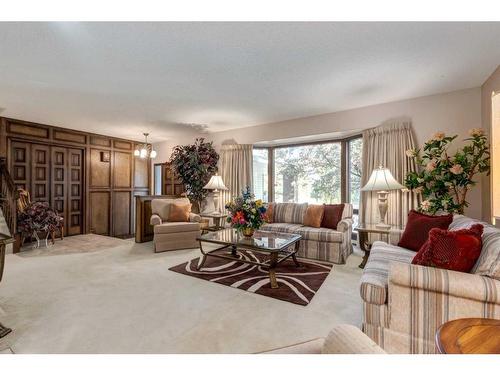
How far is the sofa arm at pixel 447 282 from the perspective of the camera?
134cm

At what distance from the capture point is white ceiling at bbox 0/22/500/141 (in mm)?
1931

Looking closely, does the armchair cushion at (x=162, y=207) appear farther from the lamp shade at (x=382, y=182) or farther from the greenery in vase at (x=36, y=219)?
the lamp shade at (x=382, y=182)

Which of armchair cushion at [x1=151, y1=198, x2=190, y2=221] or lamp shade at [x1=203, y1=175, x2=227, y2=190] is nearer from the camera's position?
armchair cushion at [x1=151, y1=198, x2=190, y2=221]

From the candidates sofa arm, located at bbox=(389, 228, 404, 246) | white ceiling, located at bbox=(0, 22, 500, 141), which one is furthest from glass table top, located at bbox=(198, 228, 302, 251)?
white ceiling, located at bbox=(0, 22, 500, 141)

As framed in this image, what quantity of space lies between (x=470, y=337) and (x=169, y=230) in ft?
12.4

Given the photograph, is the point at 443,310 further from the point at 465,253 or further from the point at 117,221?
the point at 117,221

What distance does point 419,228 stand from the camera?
2.45 metres

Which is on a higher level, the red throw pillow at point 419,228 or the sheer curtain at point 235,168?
the sheer curtain at point 235,168

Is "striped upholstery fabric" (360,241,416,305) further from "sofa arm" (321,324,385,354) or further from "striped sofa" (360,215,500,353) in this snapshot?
"sofa arm" (321,324,385,354)

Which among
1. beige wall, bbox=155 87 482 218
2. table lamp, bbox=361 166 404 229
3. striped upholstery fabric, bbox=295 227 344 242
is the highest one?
beige wall, bbox=155 87 482 218

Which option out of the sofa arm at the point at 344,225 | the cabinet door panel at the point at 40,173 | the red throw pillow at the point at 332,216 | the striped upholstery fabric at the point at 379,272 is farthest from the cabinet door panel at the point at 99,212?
the striped upholstery fabric at the point at 379,272

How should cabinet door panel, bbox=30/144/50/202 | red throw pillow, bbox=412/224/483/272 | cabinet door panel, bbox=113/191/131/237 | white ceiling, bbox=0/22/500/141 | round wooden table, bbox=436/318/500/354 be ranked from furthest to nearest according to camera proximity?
cabinet door panel, bbox=113/191/131/237
cabinet door panel, bbox=30/144/50/202
white ceiling, bbox=0/22/500/141
red throw pillow, bbox=412/224/483/272
round wooden table, bbox=436/318/500/354

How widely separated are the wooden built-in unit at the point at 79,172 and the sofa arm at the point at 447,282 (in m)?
6.01
